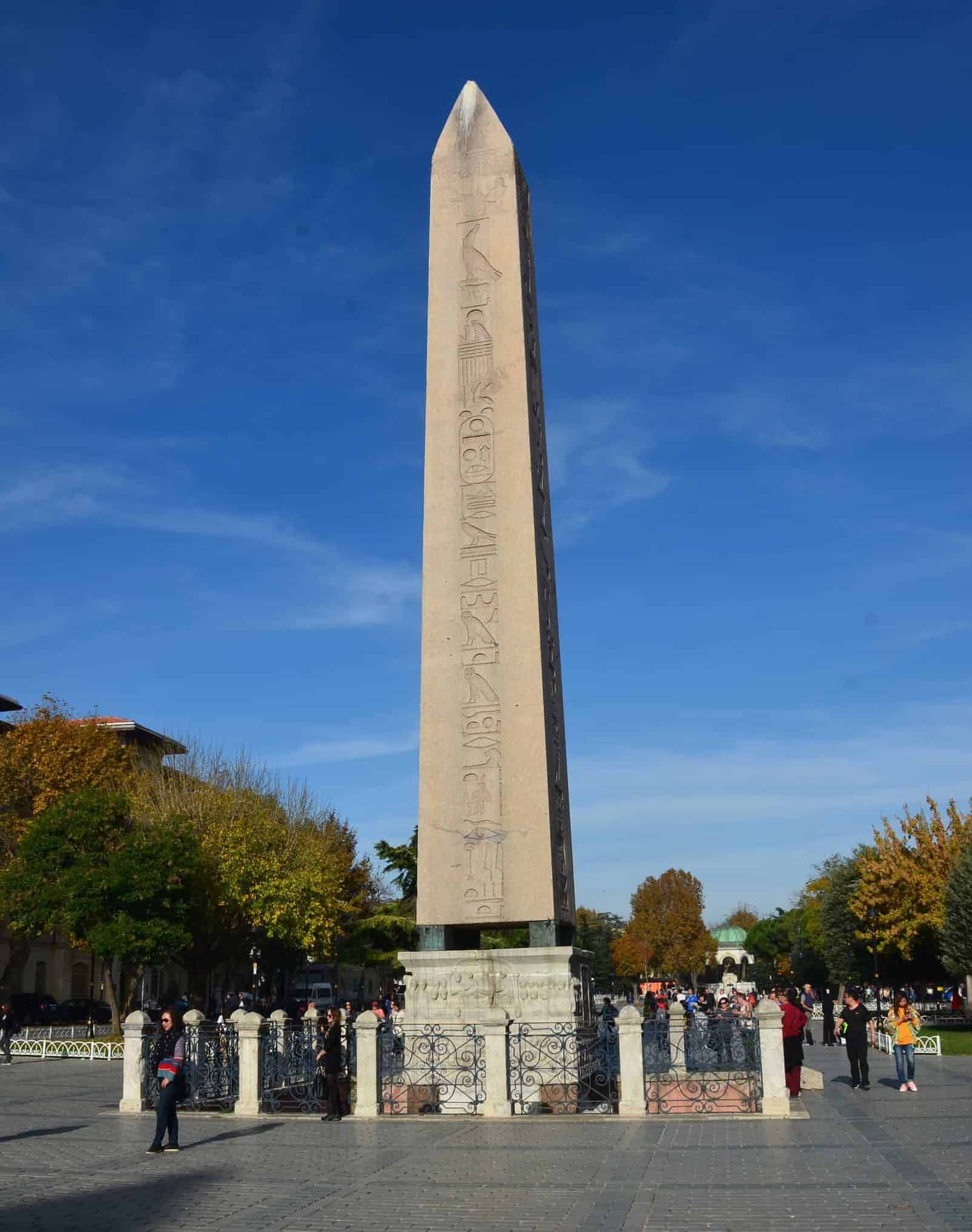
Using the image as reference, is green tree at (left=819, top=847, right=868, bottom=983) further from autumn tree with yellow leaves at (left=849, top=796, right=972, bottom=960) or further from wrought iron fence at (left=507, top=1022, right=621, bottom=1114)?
wrought iron fence at (left=507, top=1022, right=621, bottom=1114)

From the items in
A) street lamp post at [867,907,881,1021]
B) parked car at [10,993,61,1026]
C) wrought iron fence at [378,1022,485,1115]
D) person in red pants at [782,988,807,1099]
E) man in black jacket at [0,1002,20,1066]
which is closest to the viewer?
wrought iron fence at [378,1022,485,1115]

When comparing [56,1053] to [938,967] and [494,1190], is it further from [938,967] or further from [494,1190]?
[938,967]

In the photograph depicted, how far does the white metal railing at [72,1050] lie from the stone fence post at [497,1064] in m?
19.8

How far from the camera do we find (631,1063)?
14.2 meters

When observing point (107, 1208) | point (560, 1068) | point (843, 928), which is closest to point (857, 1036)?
point (560, 1068)

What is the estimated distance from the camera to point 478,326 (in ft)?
56.1

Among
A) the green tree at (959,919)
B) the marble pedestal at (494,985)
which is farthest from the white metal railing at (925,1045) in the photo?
the marble pedestal at (494,985)

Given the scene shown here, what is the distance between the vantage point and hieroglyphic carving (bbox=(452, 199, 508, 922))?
1509 cm

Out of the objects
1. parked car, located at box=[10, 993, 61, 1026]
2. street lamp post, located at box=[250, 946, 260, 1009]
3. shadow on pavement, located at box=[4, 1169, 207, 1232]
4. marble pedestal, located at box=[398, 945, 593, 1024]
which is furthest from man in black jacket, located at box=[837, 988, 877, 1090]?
parked car, located at box=[10, 993, 61, 1026]

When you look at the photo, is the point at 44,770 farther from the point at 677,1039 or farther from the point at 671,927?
the point at 671,927

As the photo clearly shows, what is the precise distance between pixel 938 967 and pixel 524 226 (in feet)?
135

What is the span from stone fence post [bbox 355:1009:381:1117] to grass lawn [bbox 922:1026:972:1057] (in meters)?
17.4

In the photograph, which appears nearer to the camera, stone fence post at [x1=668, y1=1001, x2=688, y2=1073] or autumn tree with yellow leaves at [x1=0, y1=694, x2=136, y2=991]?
stone fence post at [x1=668, y1=1001, x2=688, y2=1073]

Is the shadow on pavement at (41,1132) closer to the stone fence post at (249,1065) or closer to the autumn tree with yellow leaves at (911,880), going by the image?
the stone fence post at (249,1065)
